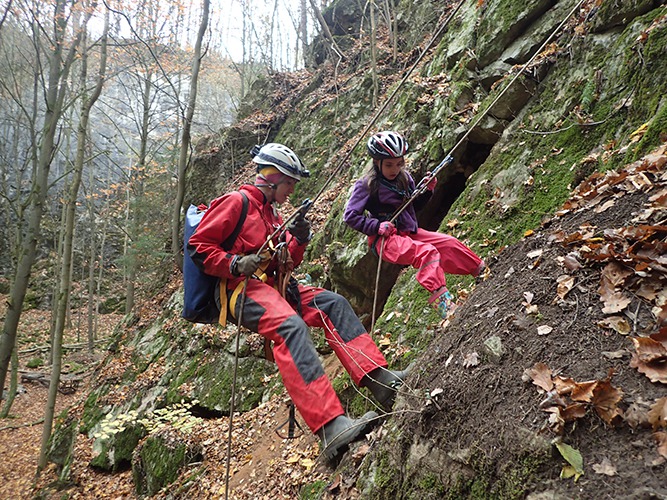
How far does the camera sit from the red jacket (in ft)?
11.1

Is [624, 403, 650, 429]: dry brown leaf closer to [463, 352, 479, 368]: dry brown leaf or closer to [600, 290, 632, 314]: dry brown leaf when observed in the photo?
[600, 290, 632, 314]: dry brown leaf

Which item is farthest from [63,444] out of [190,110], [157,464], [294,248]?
[294,248]

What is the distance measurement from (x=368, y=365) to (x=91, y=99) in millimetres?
9692

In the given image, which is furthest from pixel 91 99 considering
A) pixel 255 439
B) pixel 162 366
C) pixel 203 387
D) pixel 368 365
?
pixel 368 365

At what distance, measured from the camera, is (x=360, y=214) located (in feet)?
15.0

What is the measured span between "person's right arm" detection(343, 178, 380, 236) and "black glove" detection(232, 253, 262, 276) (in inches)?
57.9

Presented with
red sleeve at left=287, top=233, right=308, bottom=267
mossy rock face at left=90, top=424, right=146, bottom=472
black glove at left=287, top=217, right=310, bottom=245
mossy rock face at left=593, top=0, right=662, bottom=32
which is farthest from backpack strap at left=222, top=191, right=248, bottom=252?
mossy rock face at left=90, top=424, right=146, bottom=472

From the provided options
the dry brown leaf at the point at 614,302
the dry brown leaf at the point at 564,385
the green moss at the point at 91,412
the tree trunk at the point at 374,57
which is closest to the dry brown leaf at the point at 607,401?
the dry brown leaf at the point at 564,385

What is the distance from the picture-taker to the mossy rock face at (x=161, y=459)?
19.9 feet

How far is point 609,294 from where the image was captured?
2111 millimetres

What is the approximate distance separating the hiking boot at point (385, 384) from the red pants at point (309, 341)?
0.06m

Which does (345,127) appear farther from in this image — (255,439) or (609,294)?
(609,294)

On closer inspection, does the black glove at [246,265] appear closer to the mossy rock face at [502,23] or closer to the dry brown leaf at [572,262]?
the dry brown leaf at [572,262]

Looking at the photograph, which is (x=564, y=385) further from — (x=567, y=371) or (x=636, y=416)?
(x=636, y=416)
